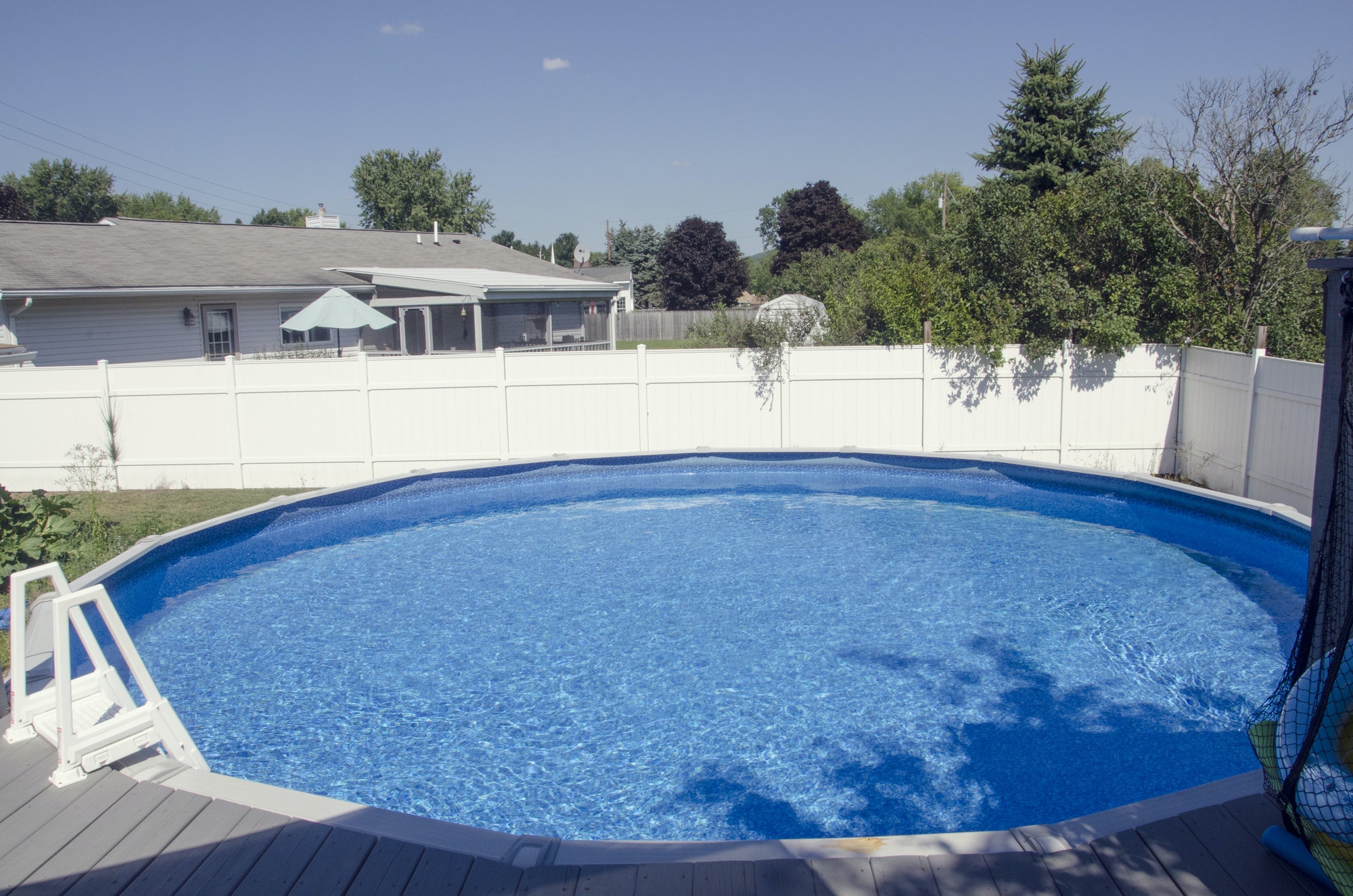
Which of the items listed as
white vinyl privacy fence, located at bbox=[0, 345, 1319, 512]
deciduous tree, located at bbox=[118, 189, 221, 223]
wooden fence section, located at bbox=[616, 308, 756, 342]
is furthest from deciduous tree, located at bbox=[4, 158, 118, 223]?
white vinyl privacy fence, located at bbox=[0, 345, 1319, 512]

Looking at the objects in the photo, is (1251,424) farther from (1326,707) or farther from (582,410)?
(1326,707)

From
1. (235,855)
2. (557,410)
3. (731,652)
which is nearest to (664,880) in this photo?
(235,855)

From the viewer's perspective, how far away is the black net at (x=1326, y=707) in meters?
2.76

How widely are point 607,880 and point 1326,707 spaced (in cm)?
243

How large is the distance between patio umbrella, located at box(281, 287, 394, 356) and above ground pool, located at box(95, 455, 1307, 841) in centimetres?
503

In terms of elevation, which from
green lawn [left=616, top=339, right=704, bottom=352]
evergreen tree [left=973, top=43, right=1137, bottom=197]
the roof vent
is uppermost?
evergreen tree [left=973, top=43, right=1137, bottom=197]

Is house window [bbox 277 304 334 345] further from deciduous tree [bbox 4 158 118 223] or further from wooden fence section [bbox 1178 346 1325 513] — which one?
deciduous tree [bbox 4 158 118 223]

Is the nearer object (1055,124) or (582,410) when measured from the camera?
(582,410)

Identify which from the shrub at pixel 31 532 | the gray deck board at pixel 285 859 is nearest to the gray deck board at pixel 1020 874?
the gray deck board at pixel 285 859

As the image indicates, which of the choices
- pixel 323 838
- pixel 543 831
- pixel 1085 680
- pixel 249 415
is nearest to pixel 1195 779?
pixel 1085 680

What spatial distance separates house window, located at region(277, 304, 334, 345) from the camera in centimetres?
1858

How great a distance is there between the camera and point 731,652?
7195 millimetres

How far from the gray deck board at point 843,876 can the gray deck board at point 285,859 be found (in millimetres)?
1792

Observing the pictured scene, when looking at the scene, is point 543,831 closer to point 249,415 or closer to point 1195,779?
point 1195,779
